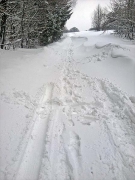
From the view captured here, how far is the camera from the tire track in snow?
355 cm

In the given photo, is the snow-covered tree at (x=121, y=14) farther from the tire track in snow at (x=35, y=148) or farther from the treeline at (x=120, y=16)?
the tire track in snow at (x=35, y=148)

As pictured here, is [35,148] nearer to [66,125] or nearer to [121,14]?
[66,125]

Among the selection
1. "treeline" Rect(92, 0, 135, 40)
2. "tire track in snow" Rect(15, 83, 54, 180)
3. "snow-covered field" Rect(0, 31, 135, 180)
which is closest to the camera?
"tire track in snow" Rect(15, 83, 54, 180)

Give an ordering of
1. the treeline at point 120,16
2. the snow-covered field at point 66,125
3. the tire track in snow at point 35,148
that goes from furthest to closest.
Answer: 1. the treeline at point 120,16
2. the snow-covered field at point 66,125
3. the tire track in snow at point 35,148

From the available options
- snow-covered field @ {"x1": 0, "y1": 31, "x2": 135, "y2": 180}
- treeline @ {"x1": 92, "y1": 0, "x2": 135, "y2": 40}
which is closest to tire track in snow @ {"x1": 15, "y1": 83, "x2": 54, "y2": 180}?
snow-covered field @ {"x1": 0, "y1": 31, "x2": 135, "y2": 180}

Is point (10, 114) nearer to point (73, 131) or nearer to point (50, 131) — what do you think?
point (50, 131)

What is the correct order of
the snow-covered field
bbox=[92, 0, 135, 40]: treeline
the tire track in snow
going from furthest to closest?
1. bbox=[92, 0, 135, 40]: treeline
2. the snow-covered field
3. the tire track in snow

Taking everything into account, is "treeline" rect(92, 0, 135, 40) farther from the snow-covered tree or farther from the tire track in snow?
the tire track in snow

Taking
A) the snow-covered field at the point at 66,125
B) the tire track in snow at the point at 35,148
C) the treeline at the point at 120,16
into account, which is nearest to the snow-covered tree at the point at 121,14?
the treeline at the point at 120,16

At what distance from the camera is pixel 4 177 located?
3.43 metres

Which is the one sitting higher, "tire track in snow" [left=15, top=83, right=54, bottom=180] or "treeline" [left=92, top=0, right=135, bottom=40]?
"treeline" [left=92, top=0, right=135, bottom=40]

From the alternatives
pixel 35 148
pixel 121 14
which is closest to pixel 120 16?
pixel 121 14

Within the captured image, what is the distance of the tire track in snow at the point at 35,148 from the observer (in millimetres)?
3553

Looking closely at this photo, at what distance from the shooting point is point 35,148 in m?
4.19
